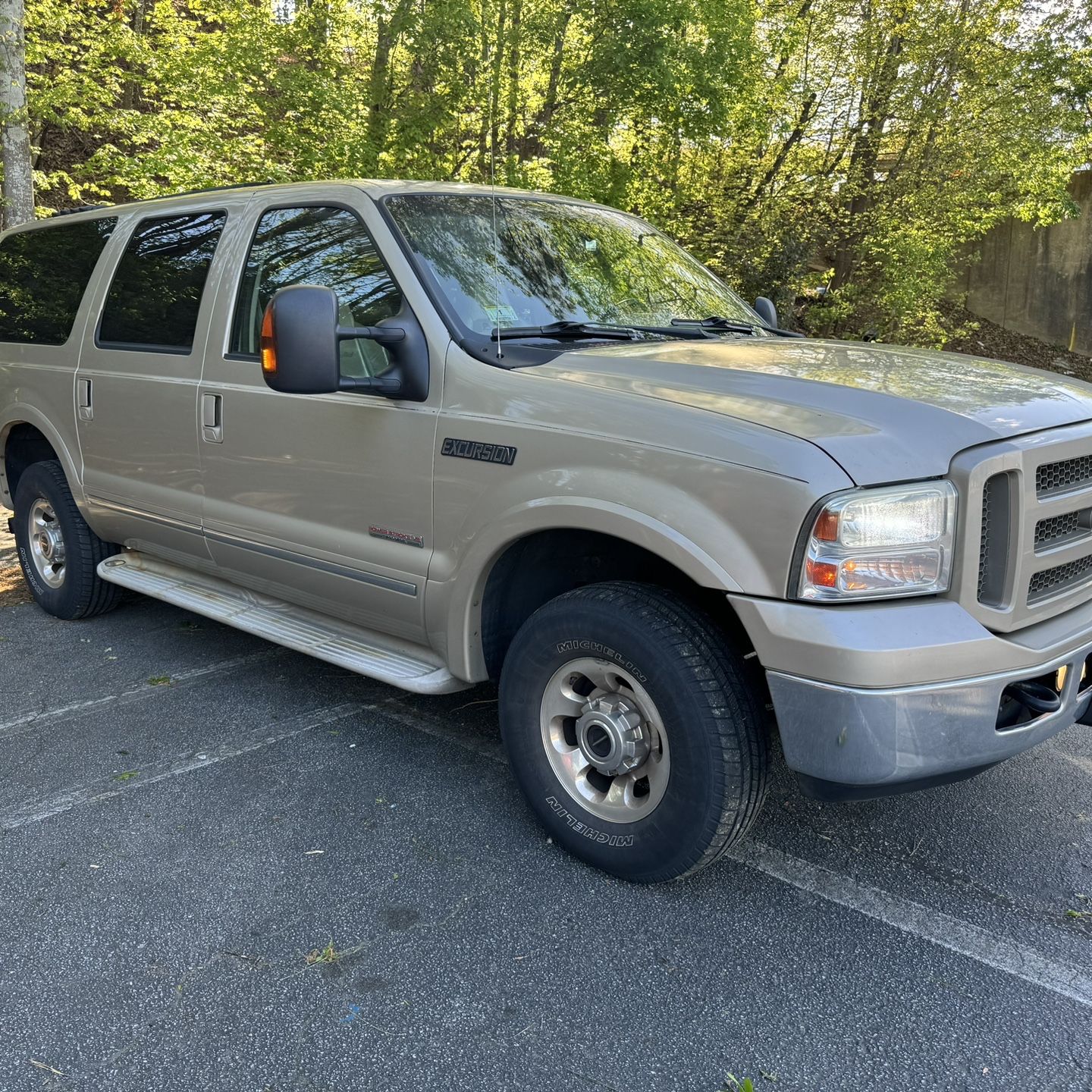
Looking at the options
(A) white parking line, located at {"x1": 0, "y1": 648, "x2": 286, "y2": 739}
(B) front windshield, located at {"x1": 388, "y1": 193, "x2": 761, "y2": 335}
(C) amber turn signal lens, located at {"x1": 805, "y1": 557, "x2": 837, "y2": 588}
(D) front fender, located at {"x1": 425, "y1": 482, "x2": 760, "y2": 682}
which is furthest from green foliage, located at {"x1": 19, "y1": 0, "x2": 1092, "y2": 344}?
(C) amber turn signal lens, located at {"x1": 805, "y1": 557, "x2": 837, "y2": 588}

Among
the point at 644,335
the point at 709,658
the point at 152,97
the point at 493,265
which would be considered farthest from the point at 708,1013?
the point at 152,97

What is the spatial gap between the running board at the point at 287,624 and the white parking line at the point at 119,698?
425 mm

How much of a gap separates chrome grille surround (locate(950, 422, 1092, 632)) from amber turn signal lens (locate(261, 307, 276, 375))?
6.29 feet

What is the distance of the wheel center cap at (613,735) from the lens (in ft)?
9.12

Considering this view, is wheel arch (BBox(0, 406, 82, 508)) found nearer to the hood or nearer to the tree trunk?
the tree trunk

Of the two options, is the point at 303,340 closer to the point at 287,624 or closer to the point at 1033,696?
the point at 287,624

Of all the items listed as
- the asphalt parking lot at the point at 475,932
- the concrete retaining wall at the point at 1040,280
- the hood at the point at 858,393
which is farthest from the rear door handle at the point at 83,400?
the concrete retaining wall at the point at 1040,280

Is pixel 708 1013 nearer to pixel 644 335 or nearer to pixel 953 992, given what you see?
pixel 953 992

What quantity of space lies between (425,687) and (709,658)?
108cm

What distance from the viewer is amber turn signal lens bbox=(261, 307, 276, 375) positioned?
9.44ft

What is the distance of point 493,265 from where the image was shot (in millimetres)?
3447

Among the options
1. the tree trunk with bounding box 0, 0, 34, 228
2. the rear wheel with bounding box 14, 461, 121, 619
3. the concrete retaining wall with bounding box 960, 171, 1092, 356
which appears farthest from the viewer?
the concrete retaining wall with bounding box 960, 171, 1092, 356

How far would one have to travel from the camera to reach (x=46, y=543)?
5.44 metres

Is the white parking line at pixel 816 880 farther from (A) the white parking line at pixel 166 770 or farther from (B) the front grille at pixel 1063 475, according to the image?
(B) the front grille at pixel 1063 475
